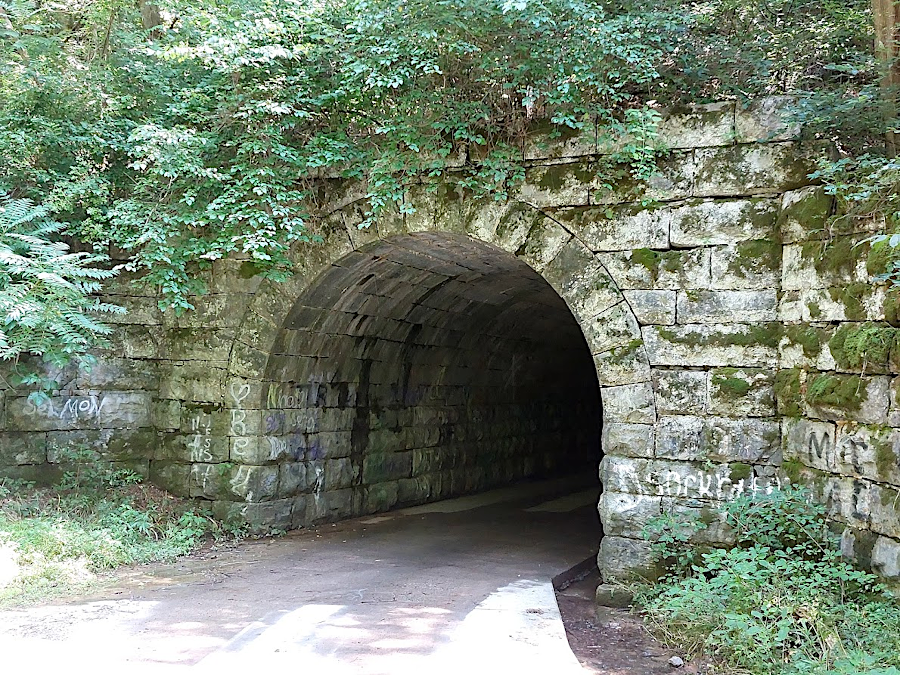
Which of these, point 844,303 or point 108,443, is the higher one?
point 844,303

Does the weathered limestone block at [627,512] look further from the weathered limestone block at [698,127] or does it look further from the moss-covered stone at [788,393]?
the weathered limestone block at [698,127]

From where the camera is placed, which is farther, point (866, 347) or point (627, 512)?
point (627, 512)

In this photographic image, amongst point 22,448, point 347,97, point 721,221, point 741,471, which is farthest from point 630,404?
point 22,448

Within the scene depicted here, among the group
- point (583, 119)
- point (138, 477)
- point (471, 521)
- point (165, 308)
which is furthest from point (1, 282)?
point (471, 521)

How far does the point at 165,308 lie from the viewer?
759cm

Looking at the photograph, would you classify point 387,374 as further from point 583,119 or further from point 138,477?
point 583,119

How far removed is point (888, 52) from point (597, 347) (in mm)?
2771

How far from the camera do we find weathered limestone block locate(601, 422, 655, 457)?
6109mm

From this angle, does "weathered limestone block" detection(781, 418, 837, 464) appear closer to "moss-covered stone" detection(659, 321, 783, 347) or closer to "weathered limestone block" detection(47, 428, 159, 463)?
"moss-covered stone" detection(659, 321, 783, 347)

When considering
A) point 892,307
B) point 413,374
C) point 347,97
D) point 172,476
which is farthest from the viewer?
point 413,374

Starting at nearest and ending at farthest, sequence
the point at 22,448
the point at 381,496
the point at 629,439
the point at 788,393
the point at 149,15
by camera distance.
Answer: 1. the point at 788,393
2. the point at 629,439
3. the point at 22,448
4. the point at 149,15
5. the point at 381,496

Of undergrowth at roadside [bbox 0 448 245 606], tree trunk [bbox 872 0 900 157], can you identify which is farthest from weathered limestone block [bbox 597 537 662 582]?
undergrowth at roadside [bbox 0 448 245 606]

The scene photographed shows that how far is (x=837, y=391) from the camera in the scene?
517 cm

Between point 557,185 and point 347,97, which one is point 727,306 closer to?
point 557,185
